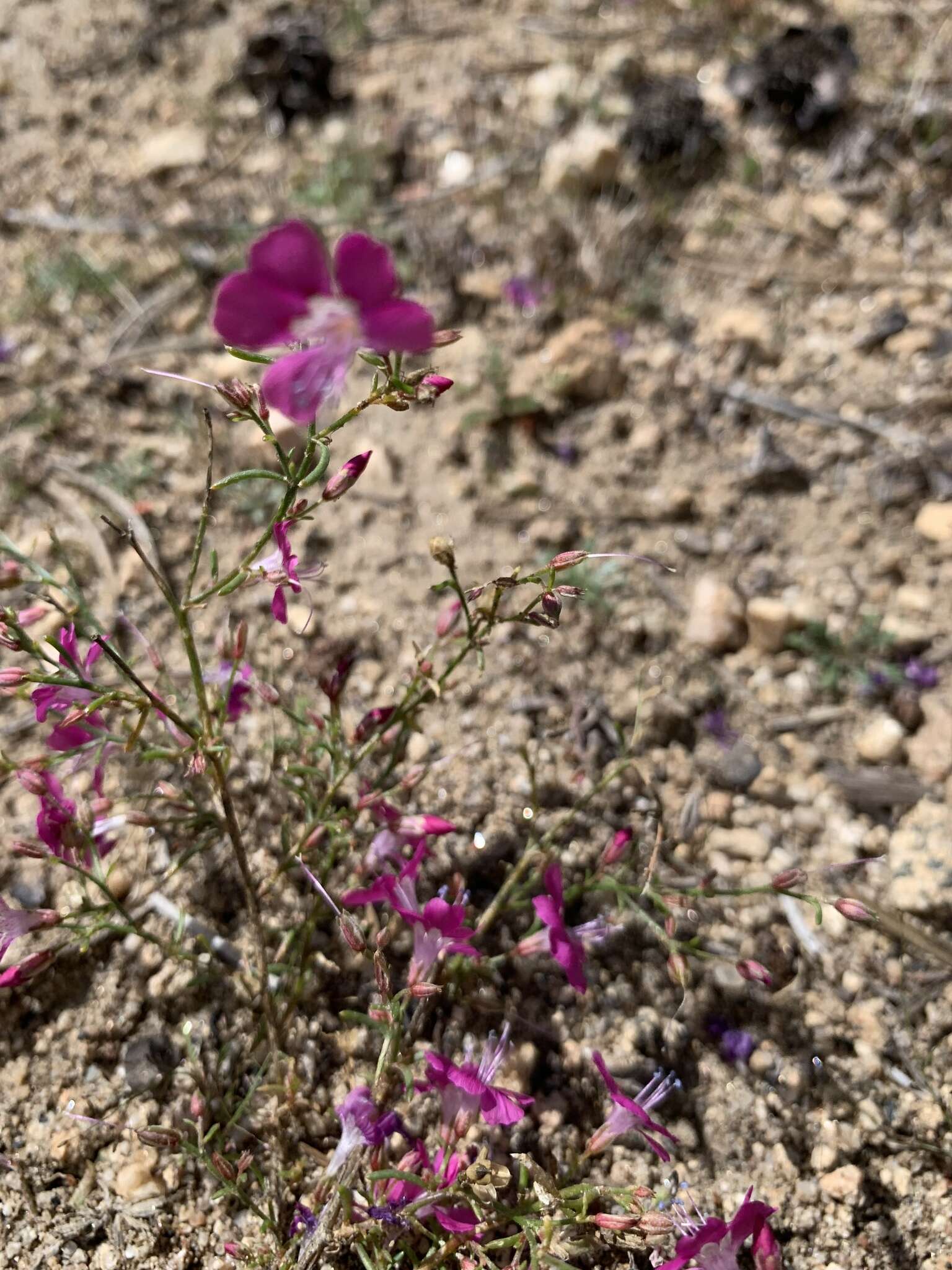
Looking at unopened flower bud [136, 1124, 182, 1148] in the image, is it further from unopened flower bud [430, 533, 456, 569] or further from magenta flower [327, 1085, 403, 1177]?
unopened flower bud [430, 533, 456, 569]

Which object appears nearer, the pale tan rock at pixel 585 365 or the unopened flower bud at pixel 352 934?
the unopened flower bud at pixel 352 934

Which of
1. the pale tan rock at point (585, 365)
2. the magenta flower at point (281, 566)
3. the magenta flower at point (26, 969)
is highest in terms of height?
the magenta flower at point (281, 566)

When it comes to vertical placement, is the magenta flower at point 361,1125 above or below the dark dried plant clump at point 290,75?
below

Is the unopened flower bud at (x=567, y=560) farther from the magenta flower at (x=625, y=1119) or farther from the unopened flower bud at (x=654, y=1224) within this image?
the unopened flower bud at (x=654, y=1224)

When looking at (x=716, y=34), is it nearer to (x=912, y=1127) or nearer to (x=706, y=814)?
(x=706, y=814)

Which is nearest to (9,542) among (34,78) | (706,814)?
(706,814)

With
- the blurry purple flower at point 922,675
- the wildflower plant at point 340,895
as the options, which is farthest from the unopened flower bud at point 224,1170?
the blurry purple flower at point 922,675
